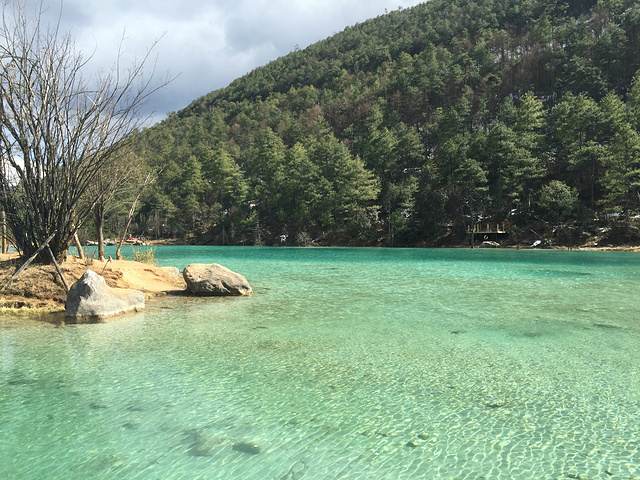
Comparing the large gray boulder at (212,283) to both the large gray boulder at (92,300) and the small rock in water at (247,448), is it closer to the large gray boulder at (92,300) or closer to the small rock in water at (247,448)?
the large gray boulder at (92,300)

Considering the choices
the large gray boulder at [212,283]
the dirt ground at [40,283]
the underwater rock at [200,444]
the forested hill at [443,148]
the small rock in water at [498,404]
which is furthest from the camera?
the forested hill at [443,148]

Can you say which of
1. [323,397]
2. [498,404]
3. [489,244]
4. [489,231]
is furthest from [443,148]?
[323,397]

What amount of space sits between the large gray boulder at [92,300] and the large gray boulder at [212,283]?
2.60m

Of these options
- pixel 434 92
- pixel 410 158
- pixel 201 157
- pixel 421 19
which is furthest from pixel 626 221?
pixel 421 19

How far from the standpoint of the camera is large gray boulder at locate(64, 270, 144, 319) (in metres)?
7.85

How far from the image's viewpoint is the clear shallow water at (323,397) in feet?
9.84

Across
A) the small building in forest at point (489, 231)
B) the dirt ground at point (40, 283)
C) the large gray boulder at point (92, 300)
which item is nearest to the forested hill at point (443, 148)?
the small building in forest at point (489, 231)

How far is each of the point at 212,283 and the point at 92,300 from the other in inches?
136

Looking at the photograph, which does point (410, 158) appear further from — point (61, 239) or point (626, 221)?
point (61, 239)

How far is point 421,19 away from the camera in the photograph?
117125 millimetres

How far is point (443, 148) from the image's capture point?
46.9 metres

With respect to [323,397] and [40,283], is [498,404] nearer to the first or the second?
[323,397]

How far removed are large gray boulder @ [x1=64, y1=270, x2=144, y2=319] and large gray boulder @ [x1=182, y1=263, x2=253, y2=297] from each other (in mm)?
2600

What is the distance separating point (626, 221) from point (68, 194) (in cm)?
4046
